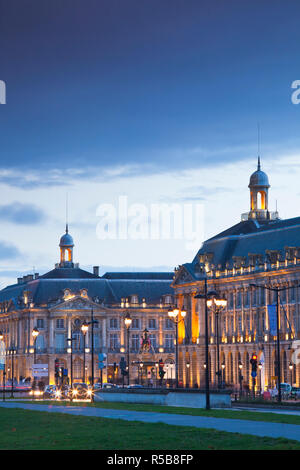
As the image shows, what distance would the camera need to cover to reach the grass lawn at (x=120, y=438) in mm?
34594

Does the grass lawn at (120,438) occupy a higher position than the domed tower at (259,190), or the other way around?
the domed tower at (259,190)

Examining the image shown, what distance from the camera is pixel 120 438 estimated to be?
37625mm

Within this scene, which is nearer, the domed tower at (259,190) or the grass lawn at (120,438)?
the grass lawn at (120,438)

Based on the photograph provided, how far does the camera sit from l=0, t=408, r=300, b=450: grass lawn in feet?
113

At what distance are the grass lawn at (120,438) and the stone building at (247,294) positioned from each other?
91583 millimetres

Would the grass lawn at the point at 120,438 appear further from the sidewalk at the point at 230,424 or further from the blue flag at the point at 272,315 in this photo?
the blue flag at the point at 272,315

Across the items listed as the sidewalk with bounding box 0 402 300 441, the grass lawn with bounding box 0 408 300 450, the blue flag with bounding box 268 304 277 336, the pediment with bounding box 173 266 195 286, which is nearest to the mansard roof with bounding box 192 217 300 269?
the pediment with bounding box 173 266 195 286

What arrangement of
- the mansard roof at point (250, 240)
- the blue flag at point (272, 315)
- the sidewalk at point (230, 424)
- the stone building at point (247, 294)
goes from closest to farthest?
the sidewalk at point (230, 424) < the blue flag at point (272, 315) < the stone building at point (247, 294) < the mansard roof at point (250, 240)

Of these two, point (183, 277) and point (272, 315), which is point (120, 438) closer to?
point (272, 315)

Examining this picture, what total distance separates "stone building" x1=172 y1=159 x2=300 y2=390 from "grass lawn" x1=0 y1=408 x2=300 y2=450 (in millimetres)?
91583

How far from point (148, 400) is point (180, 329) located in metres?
102

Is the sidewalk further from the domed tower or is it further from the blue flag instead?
the domed tower

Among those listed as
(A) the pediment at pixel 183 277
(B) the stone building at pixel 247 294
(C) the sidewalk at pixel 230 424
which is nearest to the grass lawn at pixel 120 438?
(C) the sidewalk at pixel 230 424
